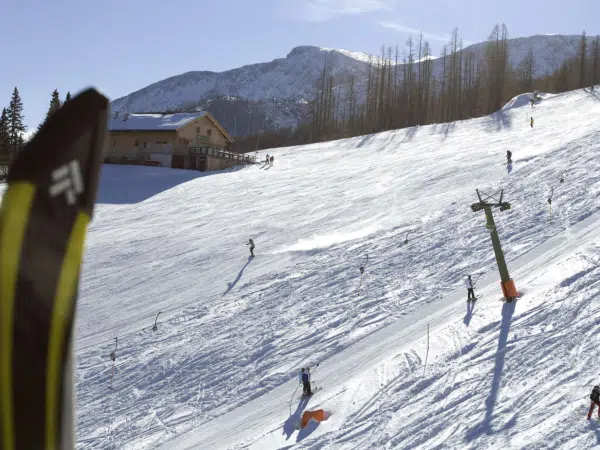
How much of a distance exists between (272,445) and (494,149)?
93.3ft

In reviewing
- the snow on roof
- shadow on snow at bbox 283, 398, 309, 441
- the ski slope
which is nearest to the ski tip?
the ski slope

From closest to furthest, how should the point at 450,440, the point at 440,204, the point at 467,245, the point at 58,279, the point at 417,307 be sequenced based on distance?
the point at 58,279
the point at 450,440
the point at 417,307
the point at 467,245
the point at 440,204

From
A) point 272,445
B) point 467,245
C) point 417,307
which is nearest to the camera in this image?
point 272,445

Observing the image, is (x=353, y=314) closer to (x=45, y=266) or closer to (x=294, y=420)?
(x=294, y=420)

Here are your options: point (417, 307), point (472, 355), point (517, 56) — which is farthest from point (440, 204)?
point (517, 56)

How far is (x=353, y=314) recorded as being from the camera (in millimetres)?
16672

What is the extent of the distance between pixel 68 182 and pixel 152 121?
53924mm

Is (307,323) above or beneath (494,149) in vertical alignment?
beneath

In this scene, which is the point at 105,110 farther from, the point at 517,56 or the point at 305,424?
the point at 517,56

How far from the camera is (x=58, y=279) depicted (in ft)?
4.68

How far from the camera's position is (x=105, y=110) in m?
1.52

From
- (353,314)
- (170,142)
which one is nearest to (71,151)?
(353,314)

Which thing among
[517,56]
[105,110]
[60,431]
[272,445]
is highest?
[517,56]

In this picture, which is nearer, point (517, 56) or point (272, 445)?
point (272, 445)
